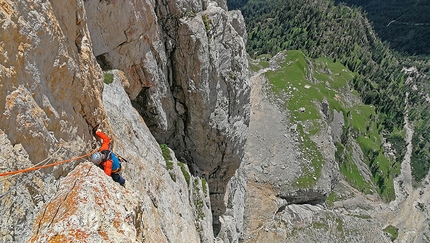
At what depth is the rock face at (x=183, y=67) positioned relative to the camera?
19.9m

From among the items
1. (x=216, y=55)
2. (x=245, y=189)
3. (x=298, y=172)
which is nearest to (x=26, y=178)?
(x=216, y=55)

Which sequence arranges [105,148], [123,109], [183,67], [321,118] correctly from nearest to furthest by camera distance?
[105,148] < [123,109] < [183,67] < [321,118]

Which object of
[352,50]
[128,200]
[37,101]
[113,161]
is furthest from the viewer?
[352,50]

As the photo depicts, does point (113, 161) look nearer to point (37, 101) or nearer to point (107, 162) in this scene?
point (107, 162)

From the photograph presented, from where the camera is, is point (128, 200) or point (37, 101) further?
point (128, 200)

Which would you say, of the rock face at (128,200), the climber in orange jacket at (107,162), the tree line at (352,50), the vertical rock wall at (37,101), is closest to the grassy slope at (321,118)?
the tree line at (352,50)

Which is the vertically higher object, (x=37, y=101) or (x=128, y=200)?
(x=37, y=101)

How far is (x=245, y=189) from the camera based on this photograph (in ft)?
169

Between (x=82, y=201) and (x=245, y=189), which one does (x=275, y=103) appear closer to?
(x=245, y=189)

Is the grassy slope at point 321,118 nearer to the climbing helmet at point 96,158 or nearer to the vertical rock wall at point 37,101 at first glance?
the climbing helmet at point 96,158

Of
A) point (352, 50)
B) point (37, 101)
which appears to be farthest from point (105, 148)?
point (352, 50)

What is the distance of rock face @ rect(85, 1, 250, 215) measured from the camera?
19.9 metres

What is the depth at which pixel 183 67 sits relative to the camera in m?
24.5

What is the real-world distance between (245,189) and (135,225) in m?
42.9
